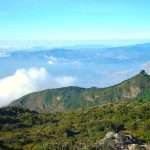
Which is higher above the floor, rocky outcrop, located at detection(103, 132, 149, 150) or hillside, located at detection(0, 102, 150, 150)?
rocky outcrop, located at detection(103, 132, 149, 150)

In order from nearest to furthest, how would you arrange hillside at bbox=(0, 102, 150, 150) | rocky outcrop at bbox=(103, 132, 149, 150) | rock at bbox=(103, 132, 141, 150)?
rocky outcrop at bbox=(103, 132, 149, 150), rock at bbox=(103, 132, 141, 150), hillside at bbox=(0, 102, 150, 150)

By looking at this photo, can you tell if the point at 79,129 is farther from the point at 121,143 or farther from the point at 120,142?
the point at 121,143

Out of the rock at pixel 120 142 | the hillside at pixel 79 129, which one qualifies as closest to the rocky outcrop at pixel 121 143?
the rock at pixel 120 142

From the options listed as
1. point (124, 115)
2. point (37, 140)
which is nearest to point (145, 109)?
point (124, 115)

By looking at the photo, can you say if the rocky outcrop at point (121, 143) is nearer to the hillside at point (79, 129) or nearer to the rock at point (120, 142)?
the rock at point (120, 142)

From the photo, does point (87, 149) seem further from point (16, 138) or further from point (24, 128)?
point (24, 128)

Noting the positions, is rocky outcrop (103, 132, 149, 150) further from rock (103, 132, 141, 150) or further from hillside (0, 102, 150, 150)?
hillside (0, 102, 150, 150)

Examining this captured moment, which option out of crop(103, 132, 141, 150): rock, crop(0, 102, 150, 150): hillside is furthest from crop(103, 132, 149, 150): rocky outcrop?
crop(0, 102, 150, 150): hillside

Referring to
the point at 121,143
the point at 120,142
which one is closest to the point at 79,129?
the point at 120,142

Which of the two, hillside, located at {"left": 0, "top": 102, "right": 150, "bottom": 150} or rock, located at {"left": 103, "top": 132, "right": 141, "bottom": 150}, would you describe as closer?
rock, located at {"left": 103, "top": 132, "right": 141, "bottom": 150}

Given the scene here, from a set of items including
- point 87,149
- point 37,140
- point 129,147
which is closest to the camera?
point 87,149

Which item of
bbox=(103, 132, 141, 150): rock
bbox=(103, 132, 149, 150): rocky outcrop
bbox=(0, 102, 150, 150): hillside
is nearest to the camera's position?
bbox=(103, 132, 149, 150): rocky outcrop
